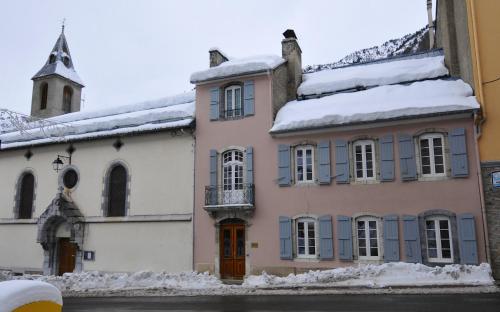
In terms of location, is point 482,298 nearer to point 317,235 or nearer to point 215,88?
point 317,235

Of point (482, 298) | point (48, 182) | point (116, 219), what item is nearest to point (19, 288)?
point (482, 298)

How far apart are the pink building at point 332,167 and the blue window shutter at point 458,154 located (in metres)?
0.03

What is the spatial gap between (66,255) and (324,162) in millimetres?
12918

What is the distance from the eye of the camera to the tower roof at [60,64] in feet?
107

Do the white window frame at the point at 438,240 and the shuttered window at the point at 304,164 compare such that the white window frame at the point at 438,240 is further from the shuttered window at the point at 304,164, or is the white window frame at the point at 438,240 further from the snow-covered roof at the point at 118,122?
the snow-covered roof at the point at 118,122

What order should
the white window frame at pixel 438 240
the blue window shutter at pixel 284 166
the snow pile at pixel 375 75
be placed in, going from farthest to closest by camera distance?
the snow pile at pixel 375 75 → the blue window shutter at pixel 284 166 → the white window frame at pixel 438 240

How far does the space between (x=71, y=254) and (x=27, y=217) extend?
3678 mm

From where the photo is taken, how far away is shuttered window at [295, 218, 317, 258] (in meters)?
15.8

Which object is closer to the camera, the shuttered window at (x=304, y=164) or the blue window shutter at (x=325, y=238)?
the blue window shutter at (x=325, y=238)

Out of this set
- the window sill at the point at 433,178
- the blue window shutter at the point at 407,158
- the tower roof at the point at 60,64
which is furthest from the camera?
the tower roof at the point at 60,64

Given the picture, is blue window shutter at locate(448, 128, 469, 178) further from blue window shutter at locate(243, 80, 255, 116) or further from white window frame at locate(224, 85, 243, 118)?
white window frame at locate(224, 85, 243, 118)

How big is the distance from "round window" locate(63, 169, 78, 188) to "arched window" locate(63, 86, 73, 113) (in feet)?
43.9

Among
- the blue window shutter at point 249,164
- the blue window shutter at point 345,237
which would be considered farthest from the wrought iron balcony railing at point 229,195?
the blue window shutter at point 345,237

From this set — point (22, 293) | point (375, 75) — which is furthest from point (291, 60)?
point (22, 293)
